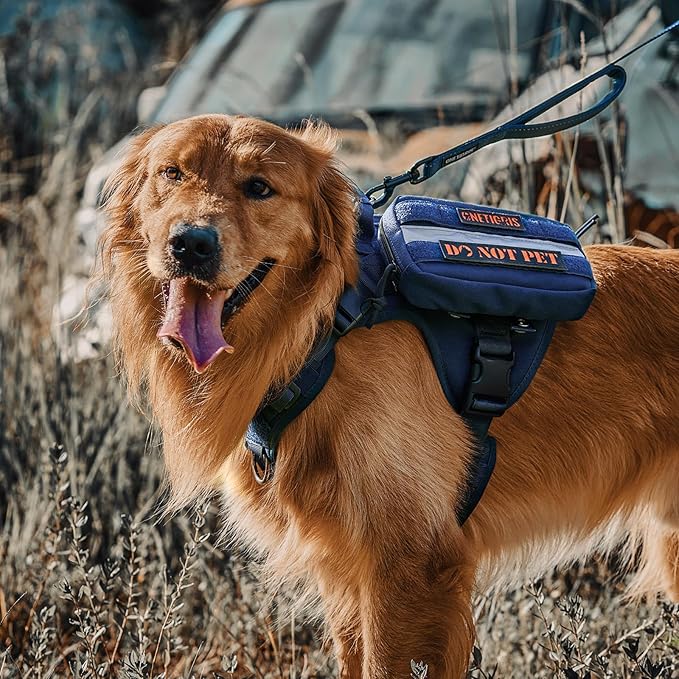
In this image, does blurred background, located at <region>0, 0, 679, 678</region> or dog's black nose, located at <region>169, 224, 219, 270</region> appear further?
blurred background, located at <region>0, 0, 679, 678</region>

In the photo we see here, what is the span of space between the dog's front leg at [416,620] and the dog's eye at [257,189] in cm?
95

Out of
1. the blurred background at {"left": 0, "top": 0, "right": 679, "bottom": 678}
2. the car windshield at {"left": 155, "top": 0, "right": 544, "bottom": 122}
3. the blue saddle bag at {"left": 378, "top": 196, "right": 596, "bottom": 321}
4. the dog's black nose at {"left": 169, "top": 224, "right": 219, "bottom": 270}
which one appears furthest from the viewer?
the car windshield at {"left": 155, "top": 0, "right": 544, "bottom": 122}

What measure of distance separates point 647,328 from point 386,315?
30.3 inches

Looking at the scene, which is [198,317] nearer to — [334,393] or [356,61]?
[334,393]

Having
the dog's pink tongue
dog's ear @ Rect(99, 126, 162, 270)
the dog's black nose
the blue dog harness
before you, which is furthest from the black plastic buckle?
dog's ear @ Rect(99, 126, 162, 270)

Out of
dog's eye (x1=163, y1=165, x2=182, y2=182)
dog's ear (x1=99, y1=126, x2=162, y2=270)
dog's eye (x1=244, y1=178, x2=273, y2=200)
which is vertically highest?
dog's eye (x1=163, y1=165, x2=182, y2=182)

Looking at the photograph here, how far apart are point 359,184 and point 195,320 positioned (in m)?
2.65

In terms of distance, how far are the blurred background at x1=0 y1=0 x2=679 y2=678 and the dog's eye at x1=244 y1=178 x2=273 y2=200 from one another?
317 millimetres

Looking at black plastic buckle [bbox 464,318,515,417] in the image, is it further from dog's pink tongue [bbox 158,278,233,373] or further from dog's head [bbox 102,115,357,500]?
dog's pink tongue [bbox 158,278,233,373]

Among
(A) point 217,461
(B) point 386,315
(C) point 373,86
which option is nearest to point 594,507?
(B) point 386,315

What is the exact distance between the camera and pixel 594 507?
272 centimetres

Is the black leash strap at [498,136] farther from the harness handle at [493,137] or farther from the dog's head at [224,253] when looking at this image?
the dog's head at [224,253]

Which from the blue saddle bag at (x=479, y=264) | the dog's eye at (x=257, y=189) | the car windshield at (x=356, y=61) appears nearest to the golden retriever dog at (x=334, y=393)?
the dog's eye at (x=257, y=189)

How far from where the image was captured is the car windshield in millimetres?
5562
